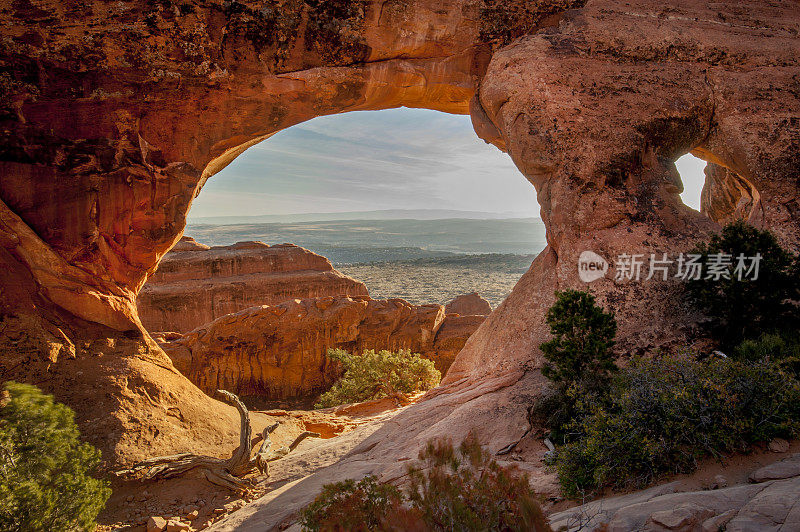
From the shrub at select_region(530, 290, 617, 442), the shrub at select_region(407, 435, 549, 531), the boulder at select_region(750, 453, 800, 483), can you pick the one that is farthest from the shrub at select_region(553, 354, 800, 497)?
the shrub at select_region(530, 290, 617, 442)

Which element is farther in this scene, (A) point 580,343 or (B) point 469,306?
(B) point 469,306

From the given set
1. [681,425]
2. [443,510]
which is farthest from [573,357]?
[443,510]

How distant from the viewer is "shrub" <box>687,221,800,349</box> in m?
6.39

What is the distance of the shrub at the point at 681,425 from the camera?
3764 mm

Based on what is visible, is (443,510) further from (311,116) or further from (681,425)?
(311,116)

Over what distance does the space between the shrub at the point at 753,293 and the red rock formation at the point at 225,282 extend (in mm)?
21970

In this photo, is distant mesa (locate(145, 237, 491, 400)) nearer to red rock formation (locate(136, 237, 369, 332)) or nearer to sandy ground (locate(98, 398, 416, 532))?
red rock formation (locate(136, 237, 369, 332))

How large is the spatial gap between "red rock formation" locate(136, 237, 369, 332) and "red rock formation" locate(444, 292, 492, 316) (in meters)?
6.27

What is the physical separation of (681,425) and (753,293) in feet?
12.5

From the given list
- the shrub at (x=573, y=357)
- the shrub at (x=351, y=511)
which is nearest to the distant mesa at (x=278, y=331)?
the shrub at (x=573, y=357)

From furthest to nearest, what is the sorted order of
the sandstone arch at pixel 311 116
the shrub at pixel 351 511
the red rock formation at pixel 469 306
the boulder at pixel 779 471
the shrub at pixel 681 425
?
the red rock formation at pixel 469 306 → the sandstone arch at pixel 311 116 → the shrub at pixel 681 425 → the shrub at pixel 351 511 → the boulder at pixel 779 471

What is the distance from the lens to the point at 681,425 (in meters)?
3.83

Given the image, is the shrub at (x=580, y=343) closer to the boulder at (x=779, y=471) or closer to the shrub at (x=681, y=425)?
the shrub at (x=681, y=425)

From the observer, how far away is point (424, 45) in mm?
10086
